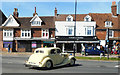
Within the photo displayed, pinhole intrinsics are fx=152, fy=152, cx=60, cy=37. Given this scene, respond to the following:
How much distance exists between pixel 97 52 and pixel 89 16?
1042 cm

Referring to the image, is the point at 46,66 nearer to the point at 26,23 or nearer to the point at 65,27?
the point at 65,27

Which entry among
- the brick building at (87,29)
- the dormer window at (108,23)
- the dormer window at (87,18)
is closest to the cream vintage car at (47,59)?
the brick building at (87,29)

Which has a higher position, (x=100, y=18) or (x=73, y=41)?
(x=100, y=18)

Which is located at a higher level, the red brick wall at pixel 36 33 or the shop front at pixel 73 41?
the red brick wall at pixel 36 33

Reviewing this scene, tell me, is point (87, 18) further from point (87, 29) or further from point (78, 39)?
point (78, 39)

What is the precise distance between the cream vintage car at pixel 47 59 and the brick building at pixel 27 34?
21481mm

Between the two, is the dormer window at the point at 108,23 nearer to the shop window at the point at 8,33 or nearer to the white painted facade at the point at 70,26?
the white painted facade at the point at 70,26

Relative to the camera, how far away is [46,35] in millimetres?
34469

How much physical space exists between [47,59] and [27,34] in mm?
24631

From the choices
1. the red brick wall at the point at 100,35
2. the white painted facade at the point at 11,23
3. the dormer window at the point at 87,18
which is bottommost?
the red brick wall at the point at 100,35

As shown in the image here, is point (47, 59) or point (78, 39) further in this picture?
point (78, 39)

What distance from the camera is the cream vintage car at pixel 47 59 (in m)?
10.9

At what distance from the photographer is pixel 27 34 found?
34.6 metres

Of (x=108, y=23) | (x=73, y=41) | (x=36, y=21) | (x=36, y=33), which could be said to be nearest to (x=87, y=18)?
(x=108, y=23)
